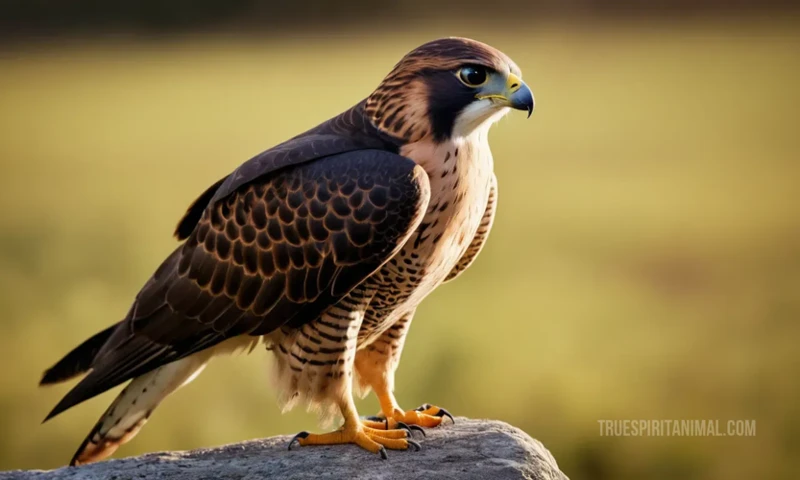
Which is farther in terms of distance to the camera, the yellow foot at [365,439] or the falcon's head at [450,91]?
the yellow foot at [365,439]

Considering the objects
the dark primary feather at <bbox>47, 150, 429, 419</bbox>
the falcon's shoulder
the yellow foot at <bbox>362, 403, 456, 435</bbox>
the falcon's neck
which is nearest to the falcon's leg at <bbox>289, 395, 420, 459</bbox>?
the yellow foot at <bbox>362, 403, 456, 435</bbox>

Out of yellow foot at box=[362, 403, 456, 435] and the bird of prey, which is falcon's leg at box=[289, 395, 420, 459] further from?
yellow foot at box=[362, 403, 456, 435]

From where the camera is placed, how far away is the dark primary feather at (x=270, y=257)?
3996mm

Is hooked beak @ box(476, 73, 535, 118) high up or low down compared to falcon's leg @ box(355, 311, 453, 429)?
up

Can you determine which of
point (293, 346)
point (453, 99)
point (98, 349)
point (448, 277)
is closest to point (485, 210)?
point (448, 277)

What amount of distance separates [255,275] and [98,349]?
1.03 meters

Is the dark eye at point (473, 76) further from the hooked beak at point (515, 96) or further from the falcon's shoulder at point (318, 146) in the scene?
the falcon's shoulder at point (318, 146)

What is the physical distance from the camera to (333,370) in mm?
4180

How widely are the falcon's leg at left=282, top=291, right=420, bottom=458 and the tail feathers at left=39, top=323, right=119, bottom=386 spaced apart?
96cm

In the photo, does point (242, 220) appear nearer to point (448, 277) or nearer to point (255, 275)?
point (255, 275)

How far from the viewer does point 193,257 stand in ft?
14.7

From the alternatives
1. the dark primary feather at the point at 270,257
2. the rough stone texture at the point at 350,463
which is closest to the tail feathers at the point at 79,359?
the dark primary feather at the point at 270,257

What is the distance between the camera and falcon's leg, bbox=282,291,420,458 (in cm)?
415

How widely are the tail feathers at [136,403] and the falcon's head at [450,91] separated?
1.41m
